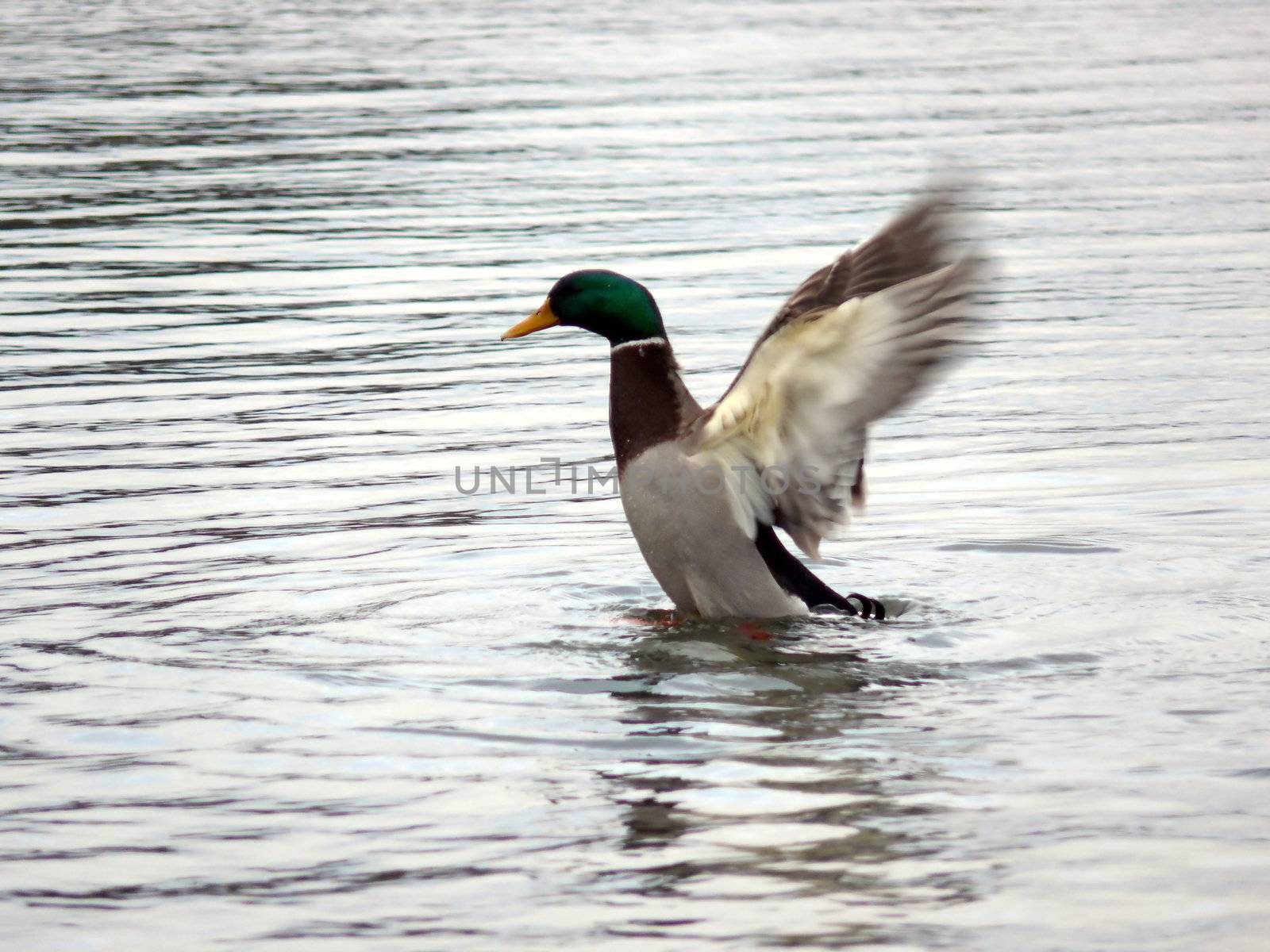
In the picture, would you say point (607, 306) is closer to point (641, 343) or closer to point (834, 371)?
point (641, 343)

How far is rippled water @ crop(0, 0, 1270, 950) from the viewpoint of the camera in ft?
14.1

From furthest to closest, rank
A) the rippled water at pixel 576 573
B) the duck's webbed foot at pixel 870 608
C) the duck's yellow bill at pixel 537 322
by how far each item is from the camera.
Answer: the duck's yellow bill at pixel 537 322, the duck's webbed foot at pixel 870 608, the rippled water at pixel 576 573

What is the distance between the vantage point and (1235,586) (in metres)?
6.61

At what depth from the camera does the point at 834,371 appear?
573 cm

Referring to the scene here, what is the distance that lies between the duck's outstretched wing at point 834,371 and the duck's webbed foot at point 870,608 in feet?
0.90

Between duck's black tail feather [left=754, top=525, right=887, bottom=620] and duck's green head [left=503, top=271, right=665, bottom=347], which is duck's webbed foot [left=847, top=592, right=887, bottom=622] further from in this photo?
duck's green head [left=503, top=271, right=665, bottom=347]

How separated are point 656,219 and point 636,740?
916 centimetres

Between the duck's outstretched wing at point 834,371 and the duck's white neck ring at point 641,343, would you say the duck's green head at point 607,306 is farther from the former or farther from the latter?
the duck's outstretched wing at point 834,371

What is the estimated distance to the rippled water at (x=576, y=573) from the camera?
4301 millimetres

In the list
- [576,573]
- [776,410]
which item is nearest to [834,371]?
[776,410]

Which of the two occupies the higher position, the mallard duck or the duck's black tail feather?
the mallard duck

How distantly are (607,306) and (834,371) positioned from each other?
43.5 inches

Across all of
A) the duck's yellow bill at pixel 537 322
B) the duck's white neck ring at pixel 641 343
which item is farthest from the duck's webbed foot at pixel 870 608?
the duck's yellow bill at pixel 537 322

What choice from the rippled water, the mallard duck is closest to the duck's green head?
the mallard duck
